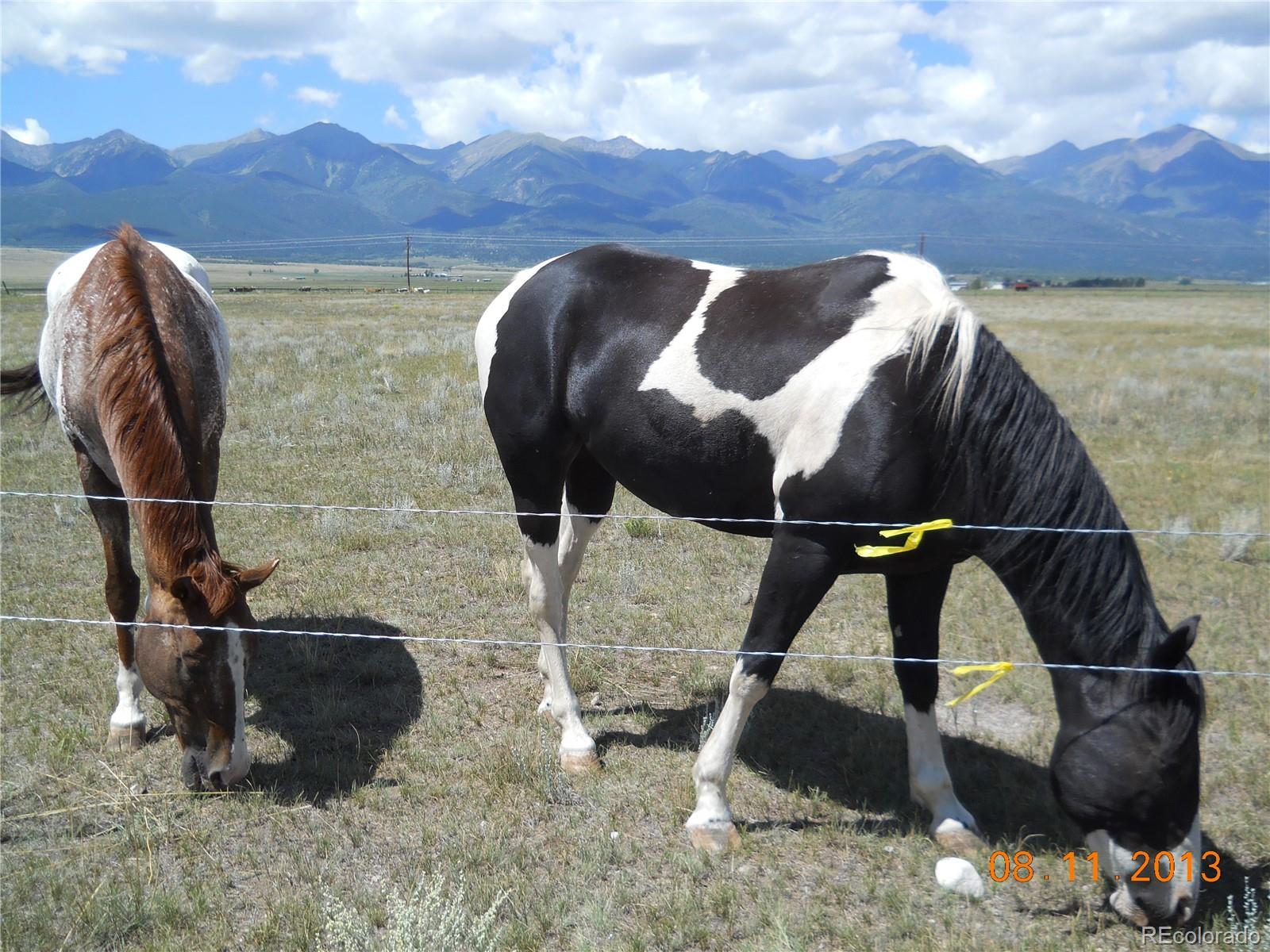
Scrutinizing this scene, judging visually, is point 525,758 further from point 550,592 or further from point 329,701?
point 329,701

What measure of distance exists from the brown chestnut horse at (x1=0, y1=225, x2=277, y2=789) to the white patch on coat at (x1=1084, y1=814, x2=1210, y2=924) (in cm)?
337

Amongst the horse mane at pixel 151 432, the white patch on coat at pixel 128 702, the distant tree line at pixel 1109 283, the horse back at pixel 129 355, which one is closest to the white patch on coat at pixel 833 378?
the horse mane at pixel 151 432

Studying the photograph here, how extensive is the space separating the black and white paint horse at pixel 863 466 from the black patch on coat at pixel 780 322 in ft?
0.03

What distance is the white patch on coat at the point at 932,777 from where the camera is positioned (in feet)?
12.4

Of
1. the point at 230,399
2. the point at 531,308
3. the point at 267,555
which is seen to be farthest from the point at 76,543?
the point at 230,399

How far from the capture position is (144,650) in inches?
139

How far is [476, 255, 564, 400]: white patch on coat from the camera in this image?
4.55m

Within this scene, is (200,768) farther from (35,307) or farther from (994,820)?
(35,307)

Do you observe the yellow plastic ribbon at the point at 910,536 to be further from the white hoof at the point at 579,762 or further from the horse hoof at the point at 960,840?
the white hoof at the point at 579,762

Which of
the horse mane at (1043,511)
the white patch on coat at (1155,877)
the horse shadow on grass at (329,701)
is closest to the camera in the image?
the white patch on coat at (1155,877)

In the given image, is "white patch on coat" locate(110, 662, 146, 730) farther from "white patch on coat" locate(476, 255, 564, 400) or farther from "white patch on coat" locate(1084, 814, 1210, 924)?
"white patch on coat" locate(1084, 814, 1210, 924)

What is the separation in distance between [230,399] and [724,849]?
1192 cm

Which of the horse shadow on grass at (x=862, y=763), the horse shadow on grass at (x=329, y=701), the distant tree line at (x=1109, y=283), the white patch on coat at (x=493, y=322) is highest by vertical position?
the distant tree line at (x=1109, y=283)

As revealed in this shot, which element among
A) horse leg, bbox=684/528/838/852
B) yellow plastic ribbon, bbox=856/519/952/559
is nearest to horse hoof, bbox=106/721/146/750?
horse leg, bbox=684/528/838/852
